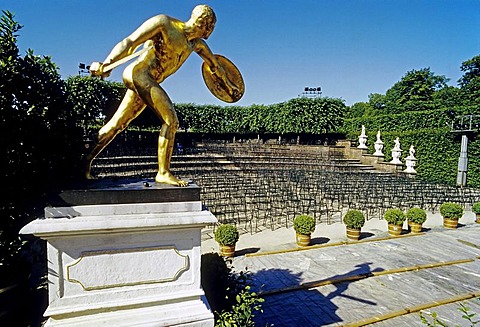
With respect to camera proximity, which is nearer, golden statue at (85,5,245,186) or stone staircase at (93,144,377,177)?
golden statue at (85,5,245,186)

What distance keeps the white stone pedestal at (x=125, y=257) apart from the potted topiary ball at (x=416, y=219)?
339 inches

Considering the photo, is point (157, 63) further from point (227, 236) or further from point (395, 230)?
point (395, 230)

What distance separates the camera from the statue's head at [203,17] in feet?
9.46

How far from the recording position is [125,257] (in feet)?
9.02

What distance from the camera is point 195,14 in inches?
114

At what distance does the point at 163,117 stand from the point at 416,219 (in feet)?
30.5

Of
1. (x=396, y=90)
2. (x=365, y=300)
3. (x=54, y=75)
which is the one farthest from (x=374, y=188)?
(x=396, y=90)

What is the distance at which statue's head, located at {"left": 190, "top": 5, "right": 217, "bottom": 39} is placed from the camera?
2.88m

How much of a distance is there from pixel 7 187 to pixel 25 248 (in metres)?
1.10

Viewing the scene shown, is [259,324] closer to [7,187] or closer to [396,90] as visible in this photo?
[7,187]

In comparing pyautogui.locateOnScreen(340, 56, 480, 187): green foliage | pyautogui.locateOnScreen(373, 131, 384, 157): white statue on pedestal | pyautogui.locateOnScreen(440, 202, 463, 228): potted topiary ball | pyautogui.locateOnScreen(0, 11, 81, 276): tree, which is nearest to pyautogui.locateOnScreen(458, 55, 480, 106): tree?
pyautogui.locateOnScreen(340, 56, 480, 187): green foliage

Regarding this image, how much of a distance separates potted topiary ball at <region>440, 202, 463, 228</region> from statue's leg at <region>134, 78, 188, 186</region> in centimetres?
1065

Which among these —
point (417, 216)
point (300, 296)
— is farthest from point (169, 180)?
point (417, 216)

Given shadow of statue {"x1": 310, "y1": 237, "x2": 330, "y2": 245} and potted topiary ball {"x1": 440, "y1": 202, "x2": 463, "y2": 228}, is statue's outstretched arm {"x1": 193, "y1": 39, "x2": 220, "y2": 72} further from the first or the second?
potted topiary ball {"x1": 440, "y1": 202, "x2": 463, "y2": 228}
